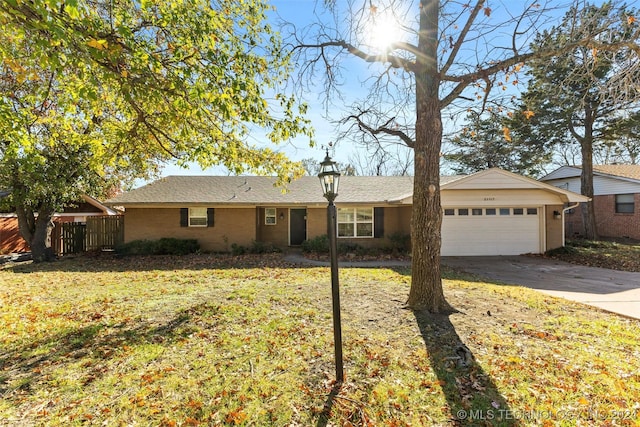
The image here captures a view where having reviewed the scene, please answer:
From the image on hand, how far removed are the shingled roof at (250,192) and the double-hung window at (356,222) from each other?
757 millimetres

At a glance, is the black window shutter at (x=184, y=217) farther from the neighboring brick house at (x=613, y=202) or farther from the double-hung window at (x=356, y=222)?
the neighboring brick house at (x=613, y=202)

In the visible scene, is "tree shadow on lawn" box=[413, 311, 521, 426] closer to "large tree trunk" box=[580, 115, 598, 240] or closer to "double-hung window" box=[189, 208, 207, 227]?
"double-hung window" box=[189, 208, 207, 227]

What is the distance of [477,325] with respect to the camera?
16.5 ft

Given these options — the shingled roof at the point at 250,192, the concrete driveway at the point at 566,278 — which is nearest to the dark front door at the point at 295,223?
the shingled roof at the point at 250,192

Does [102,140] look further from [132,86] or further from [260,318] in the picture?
[260,318]

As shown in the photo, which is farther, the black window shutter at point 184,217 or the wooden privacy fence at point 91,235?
the wooden privacy fence at point 91,235

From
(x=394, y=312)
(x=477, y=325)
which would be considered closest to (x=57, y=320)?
(x=394, y=312)

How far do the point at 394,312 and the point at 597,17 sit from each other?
614 centimetres

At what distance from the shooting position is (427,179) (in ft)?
18.4

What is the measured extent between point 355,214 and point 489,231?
5.83 metres

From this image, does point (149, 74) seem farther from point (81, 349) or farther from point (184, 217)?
point (184, 217)

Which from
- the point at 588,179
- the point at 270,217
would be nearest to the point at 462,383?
the point at 270,217

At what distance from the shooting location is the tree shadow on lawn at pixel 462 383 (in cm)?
292

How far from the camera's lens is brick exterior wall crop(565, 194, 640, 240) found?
1778 cm
